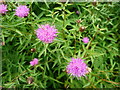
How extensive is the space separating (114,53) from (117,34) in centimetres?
20

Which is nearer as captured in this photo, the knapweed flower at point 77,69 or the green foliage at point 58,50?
the knapweed flower at point 77,69

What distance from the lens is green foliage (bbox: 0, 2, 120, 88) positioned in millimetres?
1174

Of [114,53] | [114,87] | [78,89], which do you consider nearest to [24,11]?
[78,89]

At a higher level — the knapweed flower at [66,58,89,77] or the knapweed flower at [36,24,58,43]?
the knapweed flower at [36,24,58,43]

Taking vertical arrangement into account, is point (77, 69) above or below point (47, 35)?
below

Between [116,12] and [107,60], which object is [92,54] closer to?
[107,60]

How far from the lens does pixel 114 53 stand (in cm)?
140

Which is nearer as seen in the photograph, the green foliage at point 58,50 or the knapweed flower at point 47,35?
the knapweed flower at point 47,35

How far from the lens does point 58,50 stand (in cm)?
121

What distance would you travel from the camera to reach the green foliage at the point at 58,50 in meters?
1.17

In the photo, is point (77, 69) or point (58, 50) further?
point (58, 50)

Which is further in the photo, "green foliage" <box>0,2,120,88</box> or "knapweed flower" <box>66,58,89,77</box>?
"green foliage" <box>0,2,120,88</box>

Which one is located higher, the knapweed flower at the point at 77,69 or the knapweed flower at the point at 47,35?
the knapweed flower at the point at 47,35

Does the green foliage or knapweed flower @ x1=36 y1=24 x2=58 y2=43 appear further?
→ the green foliage
